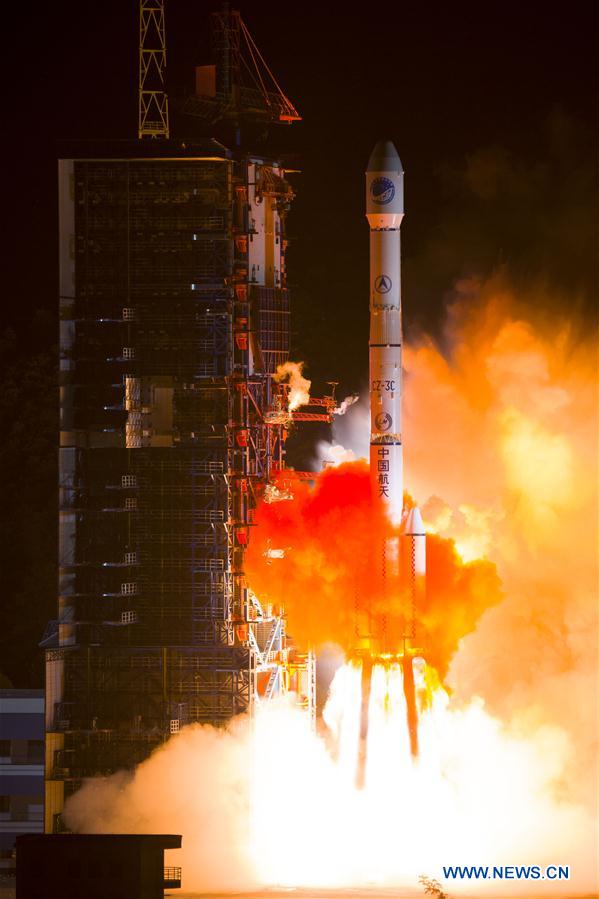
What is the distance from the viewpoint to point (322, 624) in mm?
65375

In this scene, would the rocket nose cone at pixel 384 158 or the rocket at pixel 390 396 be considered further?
the rocket nose cone at pixel 384 158

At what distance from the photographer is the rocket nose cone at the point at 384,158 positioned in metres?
64.0

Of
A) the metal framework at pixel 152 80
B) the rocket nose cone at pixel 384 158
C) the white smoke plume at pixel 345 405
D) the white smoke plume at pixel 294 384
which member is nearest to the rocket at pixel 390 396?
the rocket nose cone at pixel 384 158

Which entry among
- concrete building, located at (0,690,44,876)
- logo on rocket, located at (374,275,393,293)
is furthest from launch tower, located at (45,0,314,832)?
concrete building, located at (0,690,44,876)

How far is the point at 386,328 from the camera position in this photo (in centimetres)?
6400

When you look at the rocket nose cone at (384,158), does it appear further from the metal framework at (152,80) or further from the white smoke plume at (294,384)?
the metal framework at (152,80)

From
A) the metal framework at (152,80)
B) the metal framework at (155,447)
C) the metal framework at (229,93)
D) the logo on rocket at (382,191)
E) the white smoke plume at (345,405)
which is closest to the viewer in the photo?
the logo on rocket at (382,191)

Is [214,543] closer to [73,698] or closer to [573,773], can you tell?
[73,698]

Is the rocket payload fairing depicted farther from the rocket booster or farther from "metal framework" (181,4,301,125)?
"metal framework" (181,4,301,125)

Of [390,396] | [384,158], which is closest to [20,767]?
[390,396]

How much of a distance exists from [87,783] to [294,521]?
Result: 8854 mm

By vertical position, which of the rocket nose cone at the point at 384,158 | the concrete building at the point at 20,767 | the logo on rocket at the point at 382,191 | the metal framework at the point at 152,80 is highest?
the metal framework at the point at 152,80

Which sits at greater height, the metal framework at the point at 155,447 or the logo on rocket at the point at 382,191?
the logo on rocket at the point at 382,191

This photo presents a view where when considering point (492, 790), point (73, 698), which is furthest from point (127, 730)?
point (492, 790)
